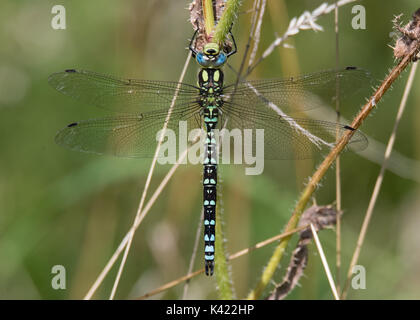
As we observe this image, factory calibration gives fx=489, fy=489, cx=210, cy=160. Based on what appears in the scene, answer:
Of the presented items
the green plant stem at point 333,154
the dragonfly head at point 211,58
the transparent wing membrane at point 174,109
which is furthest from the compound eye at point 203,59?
the green plant stem at point 333,154

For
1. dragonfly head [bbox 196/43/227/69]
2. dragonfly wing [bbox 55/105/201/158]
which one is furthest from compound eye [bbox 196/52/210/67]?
dragonfly wing [bbox 55/105/201/158]

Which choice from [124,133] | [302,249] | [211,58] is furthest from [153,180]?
[302,249]

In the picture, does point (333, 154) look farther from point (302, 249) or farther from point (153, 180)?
point (153, 180)

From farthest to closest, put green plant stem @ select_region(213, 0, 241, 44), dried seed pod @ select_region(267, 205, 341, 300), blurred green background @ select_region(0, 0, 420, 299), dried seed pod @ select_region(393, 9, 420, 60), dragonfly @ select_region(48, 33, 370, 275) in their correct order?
blurred green background @ select_region(0, 0, 420, 299) < dragonfly @ select_region(48, 33, 370, 275) < dried seed pod @ select_region(267, 205, 341, 300) < green plant stem @ select_region(213, 0, 241, 44) < dried seed pod @ select_region(393, 9, 420, 60)

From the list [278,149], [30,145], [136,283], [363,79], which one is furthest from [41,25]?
[363,79]

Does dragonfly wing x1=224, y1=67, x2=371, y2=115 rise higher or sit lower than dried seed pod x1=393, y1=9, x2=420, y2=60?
lower

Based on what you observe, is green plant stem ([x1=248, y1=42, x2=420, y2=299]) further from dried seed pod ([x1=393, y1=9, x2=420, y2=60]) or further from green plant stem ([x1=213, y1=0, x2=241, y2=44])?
green plant stem ([x1=213, y1=0, x2=241, y2=44])

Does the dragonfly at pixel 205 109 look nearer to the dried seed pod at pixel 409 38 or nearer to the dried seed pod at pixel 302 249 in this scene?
the dried seed pod at pixel 302 249
